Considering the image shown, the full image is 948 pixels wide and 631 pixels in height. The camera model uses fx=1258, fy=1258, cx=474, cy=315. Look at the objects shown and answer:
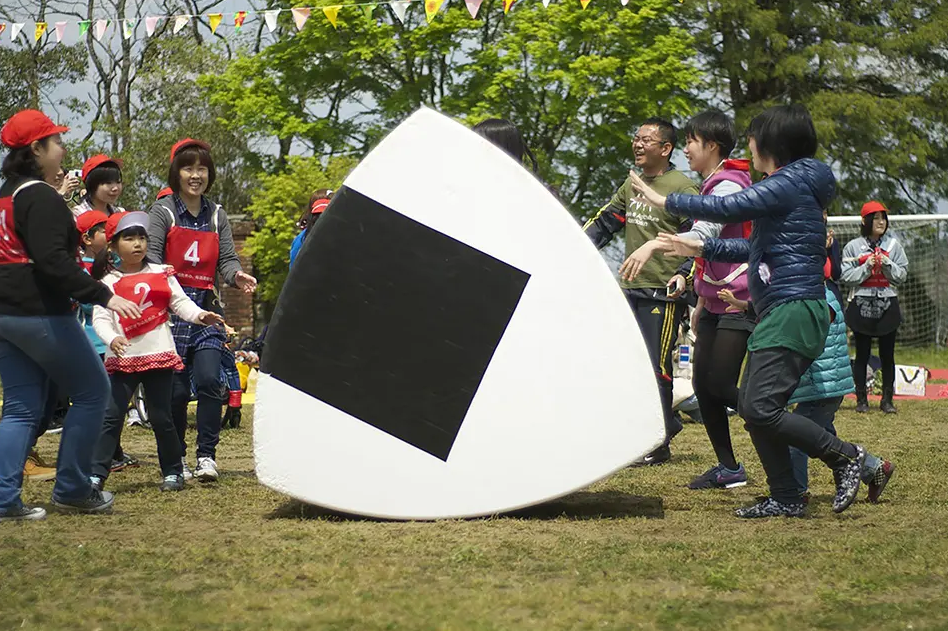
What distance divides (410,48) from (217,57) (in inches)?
219

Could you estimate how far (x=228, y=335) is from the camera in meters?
6.65

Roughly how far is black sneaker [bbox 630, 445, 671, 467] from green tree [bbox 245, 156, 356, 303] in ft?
75.3

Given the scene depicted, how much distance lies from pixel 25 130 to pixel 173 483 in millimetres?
1970

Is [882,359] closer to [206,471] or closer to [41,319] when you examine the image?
[206,471]

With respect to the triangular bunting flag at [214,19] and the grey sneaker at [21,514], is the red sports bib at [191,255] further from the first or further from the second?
the triangular bunting flag at [214,19]

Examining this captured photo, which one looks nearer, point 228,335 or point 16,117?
point 16,117

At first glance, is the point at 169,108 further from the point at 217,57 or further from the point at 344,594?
Result: the point at 344,594

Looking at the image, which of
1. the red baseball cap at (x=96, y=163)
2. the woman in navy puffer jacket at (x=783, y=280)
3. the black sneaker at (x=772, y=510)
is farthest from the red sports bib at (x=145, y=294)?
the black sneaker at (x=772, y=510)

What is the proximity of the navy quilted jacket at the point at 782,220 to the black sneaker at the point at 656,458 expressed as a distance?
2.25m

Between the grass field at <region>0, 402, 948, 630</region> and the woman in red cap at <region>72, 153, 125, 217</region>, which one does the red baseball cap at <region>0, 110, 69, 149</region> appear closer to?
the grass field at <region>0, 402, 948, 630</region>

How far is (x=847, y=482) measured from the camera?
17.3 feet

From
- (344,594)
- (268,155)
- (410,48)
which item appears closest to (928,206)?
(410,48)

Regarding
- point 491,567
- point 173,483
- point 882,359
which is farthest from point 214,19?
point 491,567

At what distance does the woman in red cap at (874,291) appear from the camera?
11.3 metres
